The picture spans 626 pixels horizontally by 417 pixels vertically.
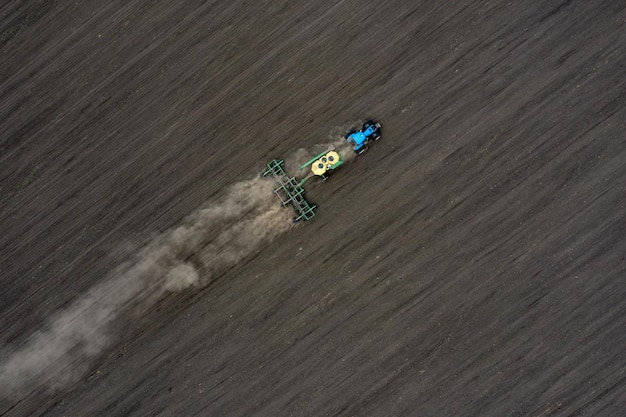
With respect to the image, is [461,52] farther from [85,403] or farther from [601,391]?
[85,403]

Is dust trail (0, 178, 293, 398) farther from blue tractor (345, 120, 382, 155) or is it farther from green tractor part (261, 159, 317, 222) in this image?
blue tractor (345, 120, 382, 155)

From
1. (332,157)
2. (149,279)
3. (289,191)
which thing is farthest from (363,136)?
(149,279)

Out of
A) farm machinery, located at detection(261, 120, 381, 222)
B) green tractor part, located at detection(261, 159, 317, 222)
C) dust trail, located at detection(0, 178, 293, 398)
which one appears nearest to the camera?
farm machinery, located at detection(261, 120, 381, 222)

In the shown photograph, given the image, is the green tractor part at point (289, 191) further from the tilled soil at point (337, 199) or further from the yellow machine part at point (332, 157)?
the yellow machine part at point (332, 157)

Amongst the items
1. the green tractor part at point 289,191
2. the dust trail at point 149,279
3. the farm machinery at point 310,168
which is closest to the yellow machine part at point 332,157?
the farm machinery at point 310,168

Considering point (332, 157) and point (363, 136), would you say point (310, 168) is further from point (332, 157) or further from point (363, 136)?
point (363, 136)

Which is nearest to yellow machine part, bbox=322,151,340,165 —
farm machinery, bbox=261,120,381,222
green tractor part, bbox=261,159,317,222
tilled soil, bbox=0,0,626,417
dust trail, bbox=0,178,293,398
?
farm machinery, bbox=261,120,381,222
